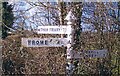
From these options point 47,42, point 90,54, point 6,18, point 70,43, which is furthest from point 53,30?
point 6,18

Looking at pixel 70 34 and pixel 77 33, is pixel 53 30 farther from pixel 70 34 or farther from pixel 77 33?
pixel 77 33

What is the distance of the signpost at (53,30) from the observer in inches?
260

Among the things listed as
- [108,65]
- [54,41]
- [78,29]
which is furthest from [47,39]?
[108,65]

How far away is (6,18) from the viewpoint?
6855mm

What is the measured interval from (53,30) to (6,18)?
0.84m

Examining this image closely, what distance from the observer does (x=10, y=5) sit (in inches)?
270

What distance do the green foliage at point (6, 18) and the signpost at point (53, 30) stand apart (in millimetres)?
499

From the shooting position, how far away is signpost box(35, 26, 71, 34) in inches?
260

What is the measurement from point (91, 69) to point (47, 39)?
93 cm

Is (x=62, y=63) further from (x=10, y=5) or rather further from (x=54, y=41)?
(x=10, y=5)

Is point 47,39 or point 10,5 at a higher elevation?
point 10,5

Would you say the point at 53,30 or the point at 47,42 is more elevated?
the point at 53,30

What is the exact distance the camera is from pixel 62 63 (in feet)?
22.2

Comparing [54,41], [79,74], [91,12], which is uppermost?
[91,12]
